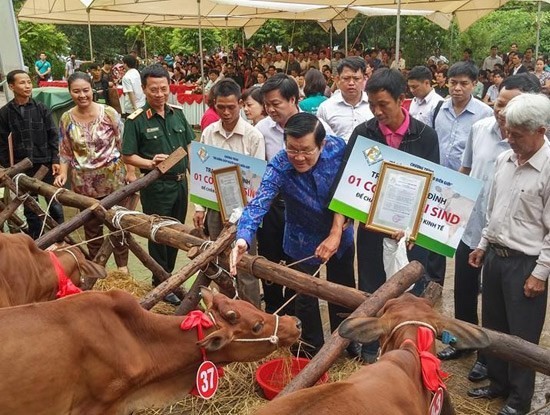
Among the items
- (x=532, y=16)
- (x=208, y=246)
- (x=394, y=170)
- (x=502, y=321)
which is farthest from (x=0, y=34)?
(x=532, y=16)

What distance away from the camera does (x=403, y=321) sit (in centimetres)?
253

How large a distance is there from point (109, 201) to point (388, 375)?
2846 millimetres

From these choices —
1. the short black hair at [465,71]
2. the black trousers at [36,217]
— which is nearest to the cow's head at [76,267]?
the black trousers at [36,217]

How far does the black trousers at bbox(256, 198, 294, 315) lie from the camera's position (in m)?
4.66

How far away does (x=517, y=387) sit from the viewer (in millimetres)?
3527

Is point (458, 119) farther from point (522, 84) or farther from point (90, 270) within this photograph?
point (90, 270)

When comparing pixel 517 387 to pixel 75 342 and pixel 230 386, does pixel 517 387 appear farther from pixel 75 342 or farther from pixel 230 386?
pixel 75 342

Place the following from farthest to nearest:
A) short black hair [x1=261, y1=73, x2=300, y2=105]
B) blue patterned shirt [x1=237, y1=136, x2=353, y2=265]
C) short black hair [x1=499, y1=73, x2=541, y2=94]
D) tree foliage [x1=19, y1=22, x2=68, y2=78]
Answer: tree foliage [x1=19, y1=22, x2=68, y2=78] → short black hair [x1=261, y1=73, x2=300, y2=105] → short black hair [x1=499, y1=73, x2=541, y2=94] → blue patterned shirt [x1=237, y1=136, x2=353, y2=265]

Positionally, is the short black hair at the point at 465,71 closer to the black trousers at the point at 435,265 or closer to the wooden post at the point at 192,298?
the black trousers at the point at 435,265

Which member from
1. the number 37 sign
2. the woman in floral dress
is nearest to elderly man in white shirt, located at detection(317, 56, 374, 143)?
the woman in floral dress

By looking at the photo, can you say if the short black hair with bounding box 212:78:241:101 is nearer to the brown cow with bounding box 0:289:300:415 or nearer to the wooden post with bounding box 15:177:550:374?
the wooden post with bounding box 15:177:550:374

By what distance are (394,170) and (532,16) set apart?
32353mm

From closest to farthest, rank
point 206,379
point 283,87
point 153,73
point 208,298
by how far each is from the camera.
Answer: point 206,379, point 208,298, point 283,87, point 153,73

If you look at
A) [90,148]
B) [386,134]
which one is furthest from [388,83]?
[90,148]
